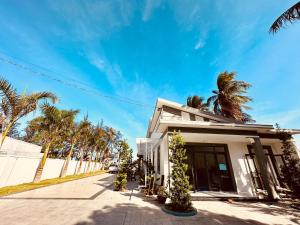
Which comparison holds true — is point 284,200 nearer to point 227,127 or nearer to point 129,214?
point 227,127

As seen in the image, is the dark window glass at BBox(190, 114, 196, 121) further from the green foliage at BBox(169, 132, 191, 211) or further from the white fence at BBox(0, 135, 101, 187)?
the white fence at BBox(0, 135, 101, 187)

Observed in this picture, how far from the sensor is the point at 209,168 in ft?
32.7

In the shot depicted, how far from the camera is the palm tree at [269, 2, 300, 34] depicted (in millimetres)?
6464

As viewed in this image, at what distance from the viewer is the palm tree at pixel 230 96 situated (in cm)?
1483

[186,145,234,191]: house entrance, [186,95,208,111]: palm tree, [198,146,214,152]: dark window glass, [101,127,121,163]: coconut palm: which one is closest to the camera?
[186,145,234,191]: house entrance

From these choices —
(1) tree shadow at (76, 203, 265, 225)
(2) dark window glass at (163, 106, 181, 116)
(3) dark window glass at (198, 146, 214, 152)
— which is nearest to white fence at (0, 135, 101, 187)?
(1) tree shadow at (76, 203, 265, 225)

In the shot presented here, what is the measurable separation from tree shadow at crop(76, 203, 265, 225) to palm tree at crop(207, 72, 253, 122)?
11647 millimetres

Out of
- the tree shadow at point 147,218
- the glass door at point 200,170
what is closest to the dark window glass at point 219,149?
the glass door at point 200,170

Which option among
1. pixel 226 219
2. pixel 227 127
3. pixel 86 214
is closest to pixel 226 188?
pixel 227 127

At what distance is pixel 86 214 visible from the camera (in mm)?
5055

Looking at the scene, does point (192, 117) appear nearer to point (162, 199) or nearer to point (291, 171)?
point (291, 171)

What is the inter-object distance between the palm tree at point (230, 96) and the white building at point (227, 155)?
184 inches

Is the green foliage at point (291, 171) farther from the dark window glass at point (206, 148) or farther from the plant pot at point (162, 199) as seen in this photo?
the plant pot at point (162, 199)

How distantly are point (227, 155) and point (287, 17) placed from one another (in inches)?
321
